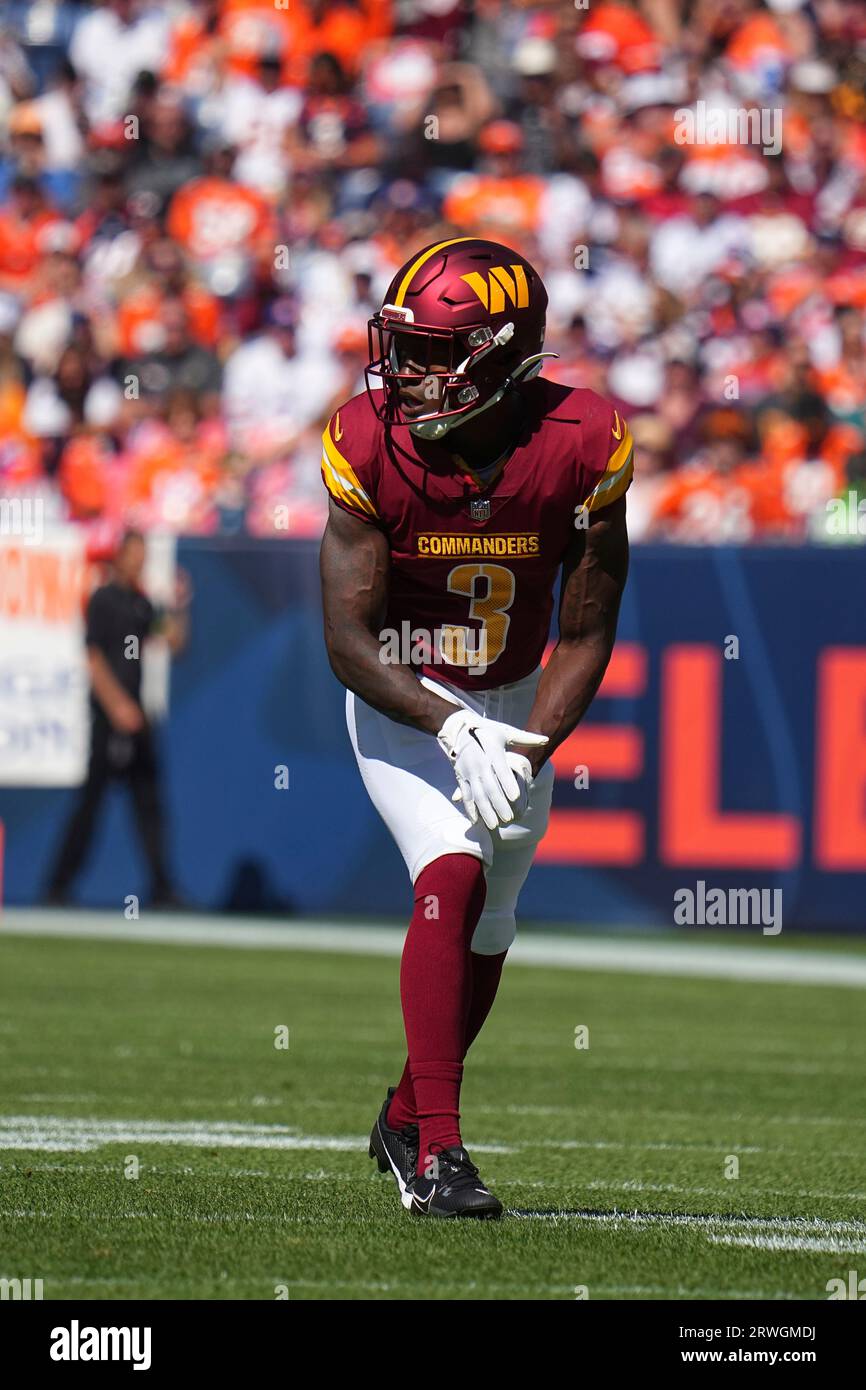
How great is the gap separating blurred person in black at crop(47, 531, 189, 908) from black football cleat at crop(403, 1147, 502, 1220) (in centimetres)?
831

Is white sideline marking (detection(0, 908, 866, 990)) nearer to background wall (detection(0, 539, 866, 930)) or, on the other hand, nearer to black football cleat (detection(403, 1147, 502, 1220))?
background wall (detection(0, 539, 866, 930))

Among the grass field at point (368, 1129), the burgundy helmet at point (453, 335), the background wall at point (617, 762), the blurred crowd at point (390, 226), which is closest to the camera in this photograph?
the grass field at point (368, 1129)

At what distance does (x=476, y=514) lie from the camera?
502 centimetres

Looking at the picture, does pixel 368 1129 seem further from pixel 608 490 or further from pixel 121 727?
pixel 121 727

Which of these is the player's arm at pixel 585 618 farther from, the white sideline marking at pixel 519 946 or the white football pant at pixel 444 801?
the white sideline marking at pixel 519 946

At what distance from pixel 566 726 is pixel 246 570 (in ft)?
27.7

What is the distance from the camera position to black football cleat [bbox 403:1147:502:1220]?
4.75 meters

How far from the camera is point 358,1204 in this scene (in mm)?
5043

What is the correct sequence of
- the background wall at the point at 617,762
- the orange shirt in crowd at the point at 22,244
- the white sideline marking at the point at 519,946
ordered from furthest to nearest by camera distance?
1. the orange shirt in crowd at the point at 22,244
2. the background wall at the point at 617,762
3. the white sideline marking at the point at 519,946

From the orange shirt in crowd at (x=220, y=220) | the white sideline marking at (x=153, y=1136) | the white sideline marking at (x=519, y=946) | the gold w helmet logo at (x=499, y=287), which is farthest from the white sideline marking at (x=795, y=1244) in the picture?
the orange shirt in crowd at (x=220, y=220)

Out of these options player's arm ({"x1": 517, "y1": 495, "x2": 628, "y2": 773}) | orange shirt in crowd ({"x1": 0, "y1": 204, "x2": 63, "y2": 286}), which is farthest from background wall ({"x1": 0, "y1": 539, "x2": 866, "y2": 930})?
player's arm ({"x1": 517, "y1": 495, "x2": 628, "y2": 773})

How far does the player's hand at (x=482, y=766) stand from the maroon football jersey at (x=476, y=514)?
324 millimetres

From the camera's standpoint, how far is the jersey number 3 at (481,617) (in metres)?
5.09
